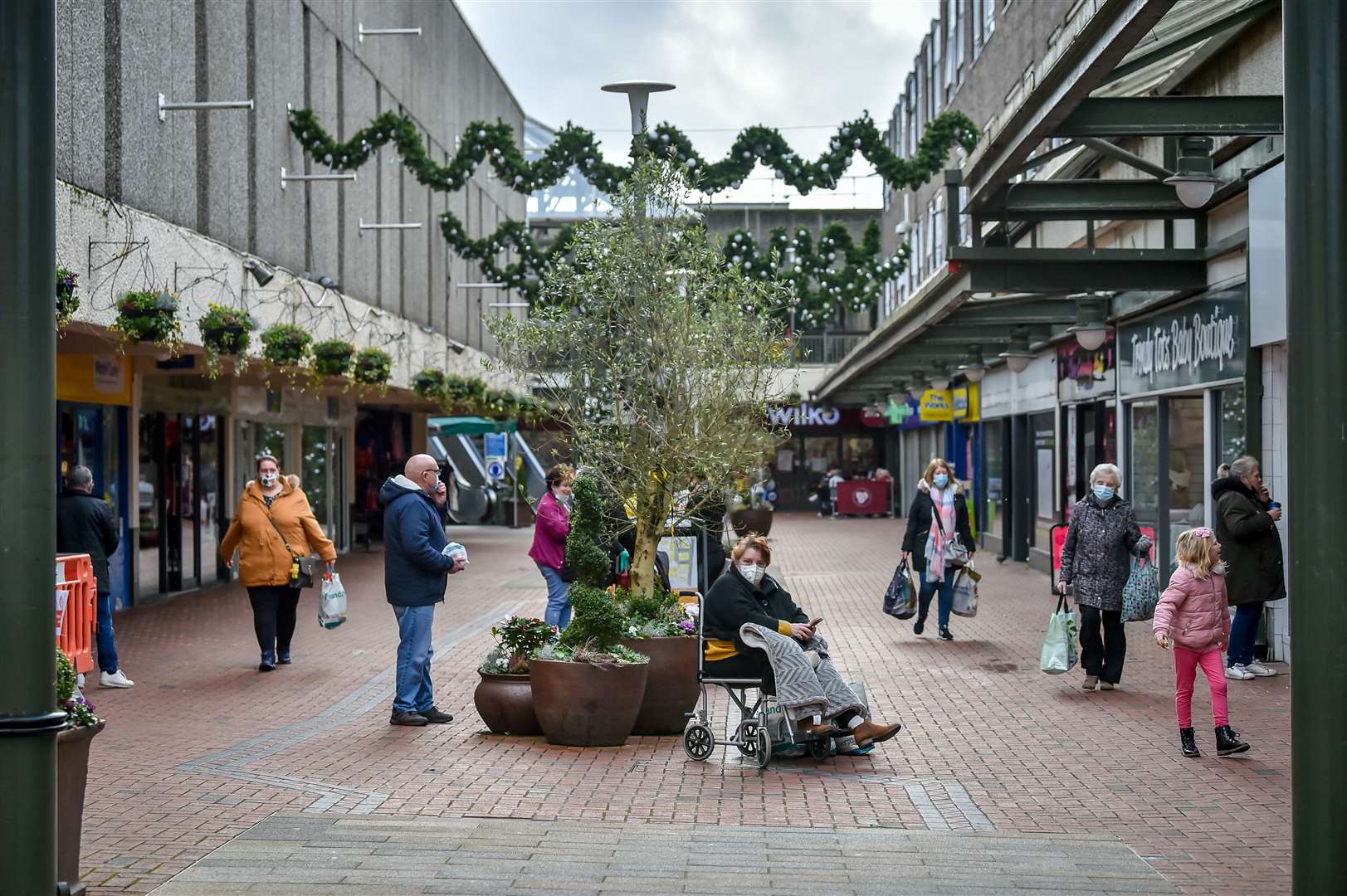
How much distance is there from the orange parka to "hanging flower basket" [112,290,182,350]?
152cm

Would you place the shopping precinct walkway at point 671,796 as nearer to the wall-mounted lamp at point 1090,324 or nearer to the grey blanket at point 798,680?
the grey blanket at point 798,680

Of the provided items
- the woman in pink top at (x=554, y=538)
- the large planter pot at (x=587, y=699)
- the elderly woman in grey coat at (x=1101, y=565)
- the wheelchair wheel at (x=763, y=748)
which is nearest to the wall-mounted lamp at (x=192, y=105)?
the woman in pink top at (x=554, y=538)

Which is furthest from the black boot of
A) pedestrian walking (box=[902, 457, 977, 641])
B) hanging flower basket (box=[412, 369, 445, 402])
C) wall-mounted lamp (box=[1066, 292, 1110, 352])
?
hanging flower basket (box=[412, 369, 445, 402])

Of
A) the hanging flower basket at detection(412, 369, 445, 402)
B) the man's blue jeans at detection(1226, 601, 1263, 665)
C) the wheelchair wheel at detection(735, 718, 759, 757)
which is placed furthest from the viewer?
the hanging flower basket at detection(412, 369, 445, 402)

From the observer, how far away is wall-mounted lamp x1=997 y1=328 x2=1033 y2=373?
2101 centimetres

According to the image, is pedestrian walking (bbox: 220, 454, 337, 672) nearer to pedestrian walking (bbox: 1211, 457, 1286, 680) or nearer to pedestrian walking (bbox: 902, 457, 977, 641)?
pedestrian walking (bbox: 902, 457, 977, 641)

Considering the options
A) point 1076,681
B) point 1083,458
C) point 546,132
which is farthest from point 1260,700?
point 546,132

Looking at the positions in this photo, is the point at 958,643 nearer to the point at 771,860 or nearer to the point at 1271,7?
the point at 1271,7

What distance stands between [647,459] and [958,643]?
186 inches

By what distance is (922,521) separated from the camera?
1473 centimetres

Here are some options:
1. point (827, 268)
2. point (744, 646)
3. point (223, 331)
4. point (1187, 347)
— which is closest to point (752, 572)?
point (744, 646)

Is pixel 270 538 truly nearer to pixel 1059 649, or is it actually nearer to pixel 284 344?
pixel 284 344
